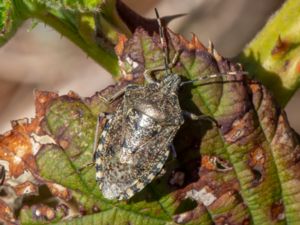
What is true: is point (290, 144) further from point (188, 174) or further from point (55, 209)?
point (55, 209)

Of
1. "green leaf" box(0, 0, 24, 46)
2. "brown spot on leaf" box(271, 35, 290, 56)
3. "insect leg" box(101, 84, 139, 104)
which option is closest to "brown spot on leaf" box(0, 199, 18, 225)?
"insect leg" box(101, 84, 139, 104)

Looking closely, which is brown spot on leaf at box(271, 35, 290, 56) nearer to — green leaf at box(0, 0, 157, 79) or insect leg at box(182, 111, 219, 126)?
insect leg at box(182, 111, 219, 126)

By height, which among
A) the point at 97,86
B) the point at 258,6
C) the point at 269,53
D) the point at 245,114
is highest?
the point at 258,6

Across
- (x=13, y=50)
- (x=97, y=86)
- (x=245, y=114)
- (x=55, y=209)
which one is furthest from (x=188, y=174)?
(x=13, y=50)

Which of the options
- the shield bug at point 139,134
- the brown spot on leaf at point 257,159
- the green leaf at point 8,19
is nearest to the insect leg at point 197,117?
the shield bug at point 139,134

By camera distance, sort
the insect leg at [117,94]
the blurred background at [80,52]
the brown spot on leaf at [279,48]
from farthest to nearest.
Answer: the blurred background at [80,52], the brown spot on leaf at [279,48], the insect leg at [117,94]

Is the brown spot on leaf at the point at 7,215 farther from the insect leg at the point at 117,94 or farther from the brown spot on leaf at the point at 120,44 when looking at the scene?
the brown spot on leaf at the point at 120,44

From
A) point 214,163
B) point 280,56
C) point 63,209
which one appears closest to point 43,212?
point 63,209
